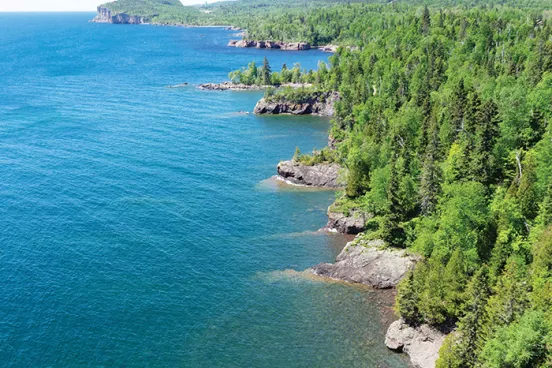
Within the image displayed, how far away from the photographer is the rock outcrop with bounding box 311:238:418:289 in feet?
251

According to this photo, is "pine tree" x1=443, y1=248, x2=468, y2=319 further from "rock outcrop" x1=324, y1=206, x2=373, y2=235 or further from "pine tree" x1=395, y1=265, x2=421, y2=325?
"rock outcrop" x1=324, y1=206, x2=373, y2=235

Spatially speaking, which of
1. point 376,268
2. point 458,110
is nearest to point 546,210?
point 376,268

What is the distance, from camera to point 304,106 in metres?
184

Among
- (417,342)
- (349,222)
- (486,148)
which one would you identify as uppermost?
(486,148)

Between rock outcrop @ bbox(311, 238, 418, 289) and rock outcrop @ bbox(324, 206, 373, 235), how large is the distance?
28.2 ft

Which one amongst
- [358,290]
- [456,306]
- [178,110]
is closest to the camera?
[456,306]

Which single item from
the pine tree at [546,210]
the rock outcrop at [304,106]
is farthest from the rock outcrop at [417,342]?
the rock outcrop at [304,106]

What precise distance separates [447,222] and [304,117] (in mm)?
114387

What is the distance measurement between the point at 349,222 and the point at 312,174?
84.1ft

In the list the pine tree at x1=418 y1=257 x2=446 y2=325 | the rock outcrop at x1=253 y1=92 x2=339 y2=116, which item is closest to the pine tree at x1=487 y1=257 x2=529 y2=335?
the pine tree at x1=418 y1=257 x2=446 y2=325

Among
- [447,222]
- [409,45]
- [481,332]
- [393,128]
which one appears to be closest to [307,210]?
[393,128]

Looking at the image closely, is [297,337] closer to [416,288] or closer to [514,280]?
[416,288]

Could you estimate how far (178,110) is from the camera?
178250 millimetres

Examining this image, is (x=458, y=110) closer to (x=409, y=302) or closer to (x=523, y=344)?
(x=409, y=302)
